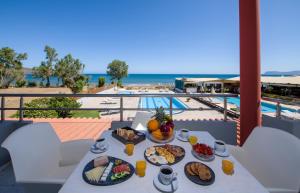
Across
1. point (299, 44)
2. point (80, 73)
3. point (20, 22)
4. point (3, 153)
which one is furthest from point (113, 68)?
point (3, 153)

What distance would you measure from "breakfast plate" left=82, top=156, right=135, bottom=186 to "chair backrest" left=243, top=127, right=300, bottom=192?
1.02m

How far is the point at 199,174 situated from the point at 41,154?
4.02ft

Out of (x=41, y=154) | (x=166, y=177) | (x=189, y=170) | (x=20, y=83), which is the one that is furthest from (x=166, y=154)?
(x=20, y=83)

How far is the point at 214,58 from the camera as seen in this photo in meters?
29.2

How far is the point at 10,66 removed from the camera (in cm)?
2117

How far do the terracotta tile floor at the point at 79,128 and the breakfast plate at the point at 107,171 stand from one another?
7.40 feet

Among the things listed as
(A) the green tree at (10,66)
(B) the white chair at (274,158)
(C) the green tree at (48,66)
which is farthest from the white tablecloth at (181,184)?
(C) the green tree at (48,66)

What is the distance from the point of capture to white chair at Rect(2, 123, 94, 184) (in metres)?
1.05

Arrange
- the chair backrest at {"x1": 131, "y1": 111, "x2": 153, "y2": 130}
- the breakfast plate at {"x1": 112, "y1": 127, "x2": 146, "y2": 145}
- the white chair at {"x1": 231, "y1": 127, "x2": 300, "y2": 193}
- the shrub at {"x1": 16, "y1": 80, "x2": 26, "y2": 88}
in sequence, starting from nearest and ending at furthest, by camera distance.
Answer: the white chair at {"x1": 231, "y1": 127, "x2": 300, "y2": 193} → the breakfast plate at {"x1": 112, "y1": 127, "x2": 146, "y2": 145} → the chair backrest at {"x1": 131, "y1": 111, "x2": 153, "y2": 130} → the shrub at {"x1": 16, "y1": 80, "x2": 26, "y2": 88}

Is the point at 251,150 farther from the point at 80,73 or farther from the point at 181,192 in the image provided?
the point at 80,73

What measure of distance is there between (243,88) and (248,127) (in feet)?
1.86

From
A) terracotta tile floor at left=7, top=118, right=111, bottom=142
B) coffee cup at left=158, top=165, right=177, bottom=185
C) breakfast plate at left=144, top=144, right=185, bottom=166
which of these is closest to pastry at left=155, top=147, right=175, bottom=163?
breakfast plate at left=144, top=144, right=185, bottom=166

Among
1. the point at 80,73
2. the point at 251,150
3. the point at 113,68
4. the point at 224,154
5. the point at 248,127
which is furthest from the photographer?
the point at 113,68

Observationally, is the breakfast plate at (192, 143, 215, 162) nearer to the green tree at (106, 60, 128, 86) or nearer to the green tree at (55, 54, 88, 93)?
the green tree at (55, 54, 88, 93)
